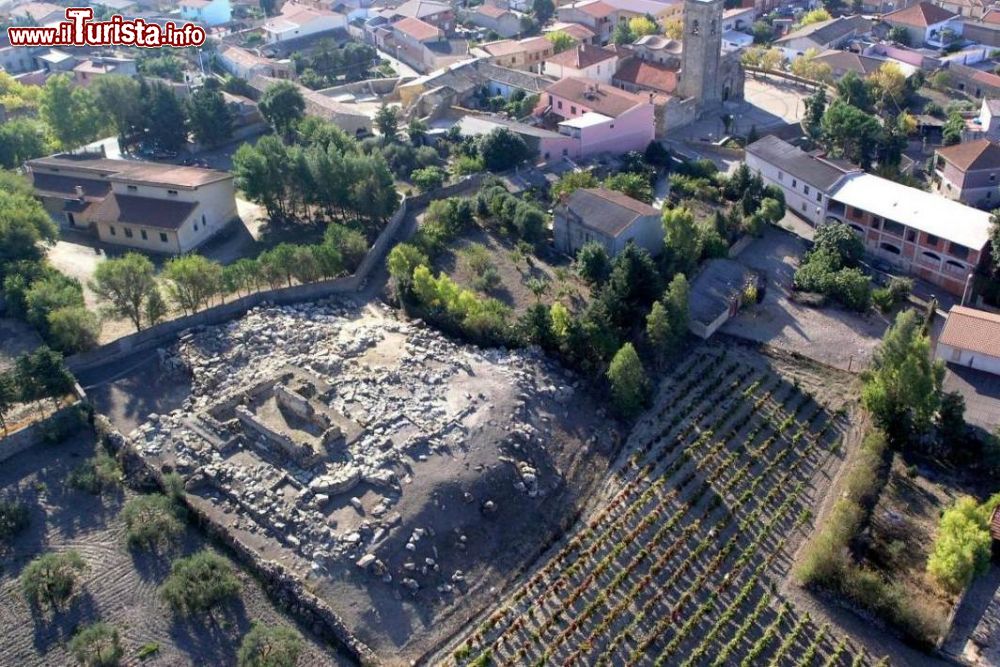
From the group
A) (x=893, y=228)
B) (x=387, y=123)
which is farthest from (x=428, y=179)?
(x=893, y=228)

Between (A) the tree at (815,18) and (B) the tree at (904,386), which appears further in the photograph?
(A) the tree at (815,18)

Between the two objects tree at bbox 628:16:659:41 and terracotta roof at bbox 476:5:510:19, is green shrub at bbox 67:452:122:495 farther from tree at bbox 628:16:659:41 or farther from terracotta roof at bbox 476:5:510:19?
terracotta roof at bbox 476:5:510:19

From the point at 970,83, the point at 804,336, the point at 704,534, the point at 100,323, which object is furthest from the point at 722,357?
the point at 970,83

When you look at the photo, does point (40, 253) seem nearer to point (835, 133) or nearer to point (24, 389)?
point (24, 389)

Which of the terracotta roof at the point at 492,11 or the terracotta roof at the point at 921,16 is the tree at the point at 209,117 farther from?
the terracotta roof at the point at 921,16

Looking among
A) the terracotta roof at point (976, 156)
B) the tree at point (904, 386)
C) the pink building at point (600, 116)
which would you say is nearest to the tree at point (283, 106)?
the pink building at point (600, 116)
